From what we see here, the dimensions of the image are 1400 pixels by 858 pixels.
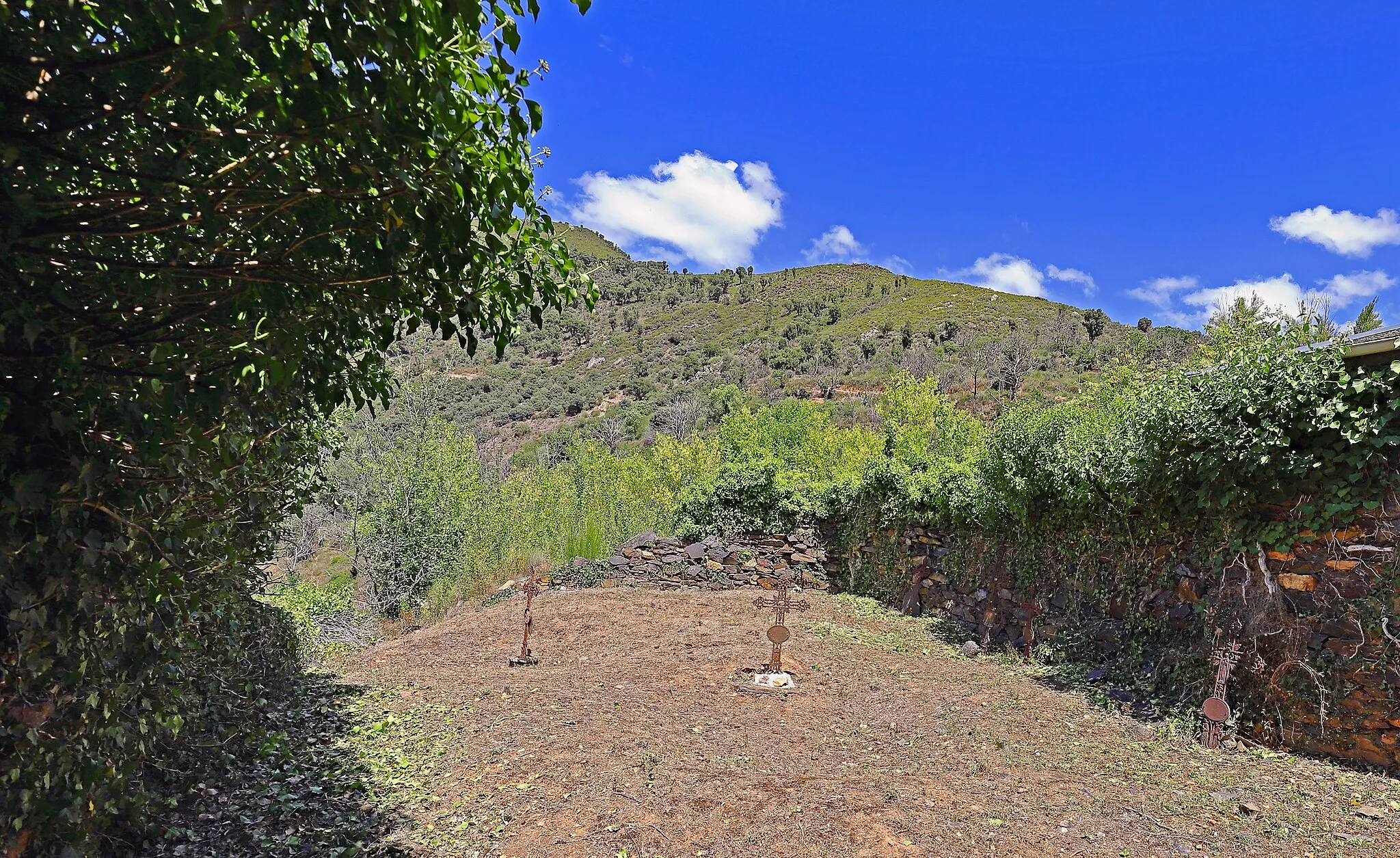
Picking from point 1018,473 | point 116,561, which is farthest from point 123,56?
point 1018,473

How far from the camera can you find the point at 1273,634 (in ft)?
15.2

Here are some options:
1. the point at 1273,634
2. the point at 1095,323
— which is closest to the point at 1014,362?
the point at 1095,323

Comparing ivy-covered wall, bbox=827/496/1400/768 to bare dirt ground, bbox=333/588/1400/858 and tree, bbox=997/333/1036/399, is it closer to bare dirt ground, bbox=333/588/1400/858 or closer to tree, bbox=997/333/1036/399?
bare dirt ground, bbox=333/588/1400/858

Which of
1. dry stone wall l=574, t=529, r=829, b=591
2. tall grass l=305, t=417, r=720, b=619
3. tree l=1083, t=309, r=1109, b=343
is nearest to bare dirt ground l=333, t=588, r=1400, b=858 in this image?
dry stone wall l=574, t=529, r=829, b=591

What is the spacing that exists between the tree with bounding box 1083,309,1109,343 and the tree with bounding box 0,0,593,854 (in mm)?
42917

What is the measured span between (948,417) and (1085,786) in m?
17.0

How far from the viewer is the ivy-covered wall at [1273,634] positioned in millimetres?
4254

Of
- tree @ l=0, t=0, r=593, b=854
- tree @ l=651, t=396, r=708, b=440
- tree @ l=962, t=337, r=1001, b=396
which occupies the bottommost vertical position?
tree @ l=0, t=0, r=593, b=854

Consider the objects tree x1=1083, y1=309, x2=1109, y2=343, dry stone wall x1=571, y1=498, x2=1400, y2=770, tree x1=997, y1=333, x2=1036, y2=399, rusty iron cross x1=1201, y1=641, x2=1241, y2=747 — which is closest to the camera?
dry stone wall x1=571, y1=498, x2=1400, y2=770

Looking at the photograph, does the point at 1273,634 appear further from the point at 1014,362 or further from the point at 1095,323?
the point at 1095,323

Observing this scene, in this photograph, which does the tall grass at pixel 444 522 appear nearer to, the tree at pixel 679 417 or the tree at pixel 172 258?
the tree at pixel 172 258

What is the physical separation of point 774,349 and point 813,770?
40521mm

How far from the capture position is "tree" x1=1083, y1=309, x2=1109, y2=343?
39.1 m

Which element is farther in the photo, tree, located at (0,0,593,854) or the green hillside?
the green hillside
